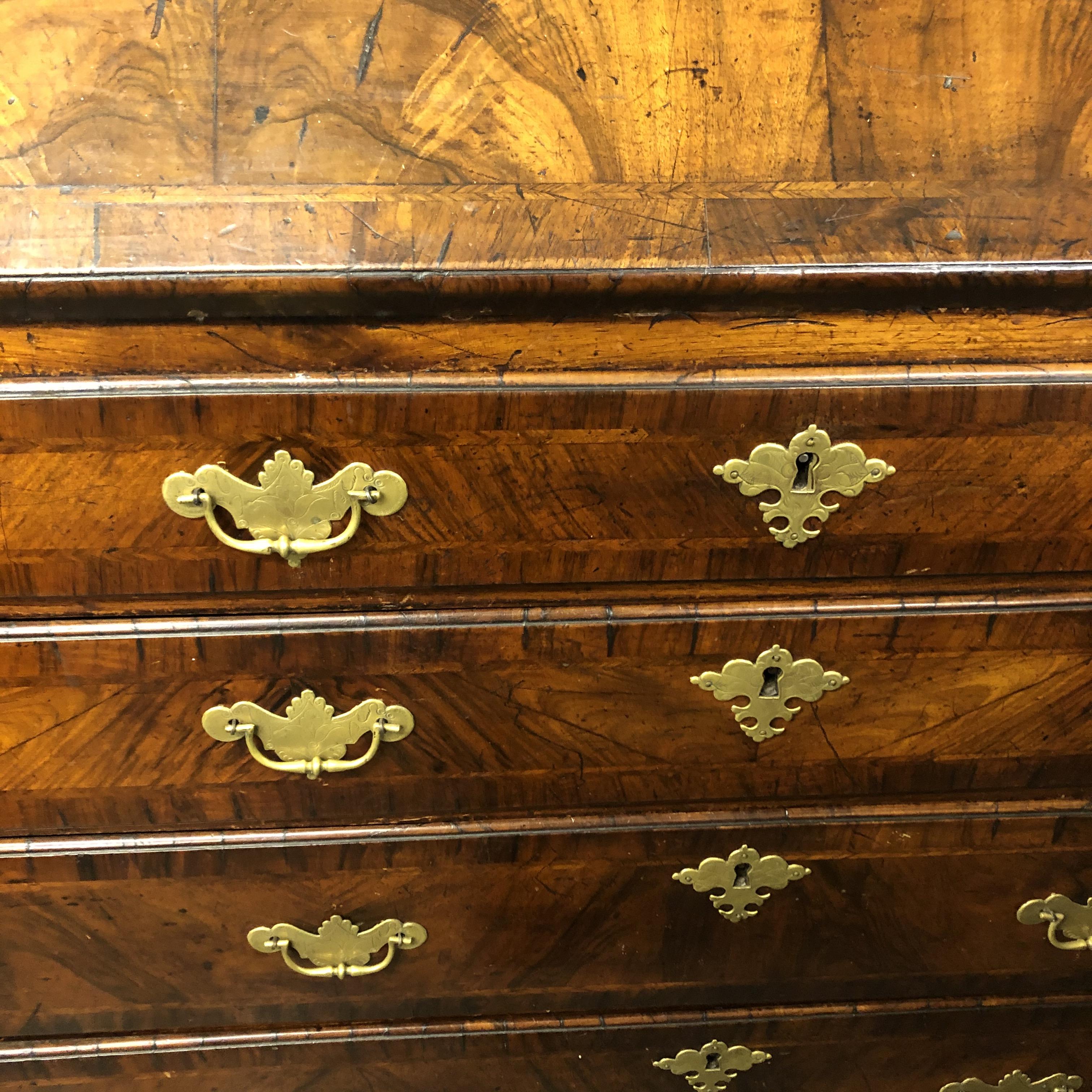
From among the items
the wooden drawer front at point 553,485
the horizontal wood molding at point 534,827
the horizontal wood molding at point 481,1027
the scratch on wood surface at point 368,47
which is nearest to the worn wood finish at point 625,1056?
the horizontal wood molding at point 481,1027

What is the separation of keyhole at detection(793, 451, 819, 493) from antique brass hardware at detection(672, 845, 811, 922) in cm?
33

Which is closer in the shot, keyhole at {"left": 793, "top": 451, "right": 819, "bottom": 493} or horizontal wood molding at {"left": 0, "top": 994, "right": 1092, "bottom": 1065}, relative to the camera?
keyhole at {"left": 793, "top": 451, "right": 819, "bottom": 493}

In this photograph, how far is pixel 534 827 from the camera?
855mm

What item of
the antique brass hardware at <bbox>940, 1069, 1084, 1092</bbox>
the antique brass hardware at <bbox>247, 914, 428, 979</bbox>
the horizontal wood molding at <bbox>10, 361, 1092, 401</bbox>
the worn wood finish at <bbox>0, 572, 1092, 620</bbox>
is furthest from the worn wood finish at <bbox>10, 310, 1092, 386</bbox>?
the antique brass hardware at <bbox>940, 1069, 1084, 1092</bbox>

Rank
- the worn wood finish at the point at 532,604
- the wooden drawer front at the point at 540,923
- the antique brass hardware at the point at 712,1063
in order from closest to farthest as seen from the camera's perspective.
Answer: the worn wood finish at the point at 532,604
the wooden drawer front at the point at 540,923
the antique brass hardware at the point at 712,1063

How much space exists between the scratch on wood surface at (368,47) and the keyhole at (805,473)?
0.40m

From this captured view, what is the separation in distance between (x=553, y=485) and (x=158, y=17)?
424 mm

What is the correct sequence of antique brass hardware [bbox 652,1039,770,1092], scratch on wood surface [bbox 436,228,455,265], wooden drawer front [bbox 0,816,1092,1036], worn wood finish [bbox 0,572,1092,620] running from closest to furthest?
scratch on wood surface [bbox 436,228,455,265], worn wood finish [bbox 0,572,1092,620], wooden drawer front [bbox 0,816,1092,1036], antique brass hardware [bbox 652,1039,770,1092]

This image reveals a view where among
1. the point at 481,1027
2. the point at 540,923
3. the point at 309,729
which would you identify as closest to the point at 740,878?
the point at 540,923

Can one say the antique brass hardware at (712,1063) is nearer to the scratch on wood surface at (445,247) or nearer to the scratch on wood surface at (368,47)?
the scratch on wood surface at (445,247)

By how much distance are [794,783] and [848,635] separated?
15 cm

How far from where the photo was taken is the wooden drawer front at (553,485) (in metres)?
0.68

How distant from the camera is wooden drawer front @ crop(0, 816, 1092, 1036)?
2.82 ft

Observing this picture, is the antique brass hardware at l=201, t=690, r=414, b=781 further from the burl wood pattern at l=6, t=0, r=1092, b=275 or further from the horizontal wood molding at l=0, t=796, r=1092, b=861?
the burl wood pattern at l=6, t=0, r=1092, b=275
